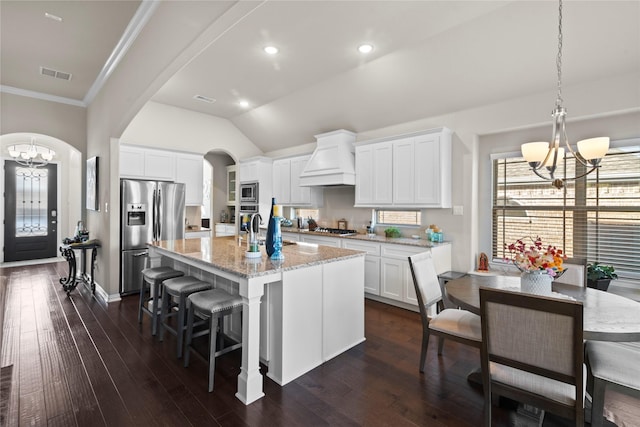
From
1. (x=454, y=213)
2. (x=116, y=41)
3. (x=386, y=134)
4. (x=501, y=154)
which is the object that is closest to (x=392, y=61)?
(x=386, y=134)

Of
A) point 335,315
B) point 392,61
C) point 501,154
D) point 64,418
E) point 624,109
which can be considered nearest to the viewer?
point 64,418

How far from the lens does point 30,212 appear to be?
691 cm

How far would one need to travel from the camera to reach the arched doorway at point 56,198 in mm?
6602

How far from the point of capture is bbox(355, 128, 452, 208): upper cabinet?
13.1 feet

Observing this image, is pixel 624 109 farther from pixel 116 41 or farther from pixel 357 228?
pixel 116 41

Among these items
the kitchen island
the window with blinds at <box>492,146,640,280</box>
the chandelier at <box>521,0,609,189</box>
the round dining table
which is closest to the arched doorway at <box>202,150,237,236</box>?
the kitchen island

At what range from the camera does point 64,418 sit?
1.96 m

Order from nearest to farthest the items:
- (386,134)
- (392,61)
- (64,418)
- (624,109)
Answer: (64,418) < (624,109) < (392,61) < (386,134)

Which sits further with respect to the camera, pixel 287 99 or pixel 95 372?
pixel 287 99

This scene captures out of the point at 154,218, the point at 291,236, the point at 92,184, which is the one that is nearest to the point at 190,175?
the point at 154,218

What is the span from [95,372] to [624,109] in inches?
209

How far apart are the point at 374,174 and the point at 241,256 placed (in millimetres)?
2590

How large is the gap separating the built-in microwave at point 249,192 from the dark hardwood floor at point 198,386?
3.42m

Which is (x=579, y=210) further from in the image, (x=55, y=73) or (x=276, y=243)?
(x=55, y=73)
